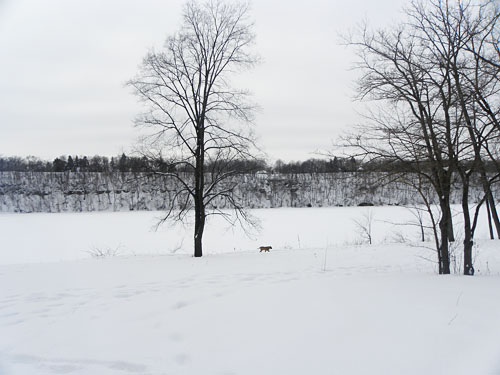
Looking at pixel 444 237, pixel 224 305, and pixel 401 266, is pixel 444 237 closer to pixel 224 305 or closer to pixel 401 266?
pixel 401 266

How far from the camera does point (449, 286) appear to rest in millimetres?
5402

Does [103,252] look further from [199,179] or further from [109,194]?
[109,194]

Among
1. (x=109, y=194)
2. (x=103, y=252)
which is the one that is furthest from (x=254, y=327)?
(x=109, y=194)

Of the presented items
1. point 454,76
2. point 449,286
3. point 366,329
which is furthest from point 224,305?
point 454,76

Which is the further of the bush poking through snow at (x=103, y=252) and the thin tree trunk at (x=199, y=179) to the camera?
the bush poking through snow at (x=103, y=252)

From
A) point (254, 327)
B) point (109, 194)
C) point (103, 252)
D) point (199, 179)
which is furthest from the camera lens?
point (109, 194)

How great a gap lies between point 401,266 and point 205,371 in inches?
313

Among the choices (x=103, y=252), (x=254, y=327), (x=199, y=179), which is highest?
(x=199, y=179)

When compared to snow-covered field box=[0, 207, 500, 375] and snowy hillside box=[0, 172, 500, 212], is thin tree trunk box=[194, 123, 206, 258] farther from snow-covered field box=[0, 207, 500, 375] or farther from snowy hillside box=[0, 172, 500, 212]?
snowy hillside box=[0, 172, 500, 212]

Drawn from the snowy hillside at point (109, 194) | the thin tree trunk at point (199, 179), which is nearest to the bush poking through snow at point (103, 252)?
the thin tree trunk at point (199, 179)

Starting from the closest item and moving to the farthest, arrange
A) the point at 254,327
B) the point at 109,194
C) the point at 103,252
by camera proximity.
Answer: the point at 254,327, the point at 103,252, the point at 109,194

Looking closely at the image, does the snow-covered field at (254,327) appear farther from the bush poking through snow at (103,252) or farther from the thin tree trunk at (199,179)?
the bush poking through snow at (103,252)

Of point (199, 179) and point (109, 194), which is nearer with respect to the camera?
point (199, 179)

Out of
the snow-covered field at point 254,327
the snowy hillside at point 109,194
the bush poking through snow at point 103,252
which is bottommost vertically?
the bush poking through snow at point 103,252
